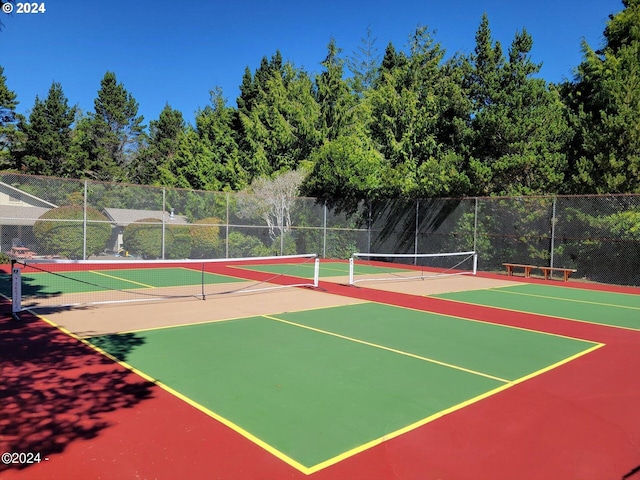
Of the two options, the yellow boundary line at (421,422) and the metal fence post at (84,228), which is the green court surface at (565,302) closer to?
the yellow boundary line at (421,422)

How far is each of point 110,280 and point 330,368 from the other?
437 inches

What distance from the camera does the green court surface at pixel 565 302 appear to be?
11164mm

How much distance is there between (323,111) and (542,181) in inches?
642

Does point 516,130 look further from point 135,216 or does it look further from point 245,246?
point 135,216

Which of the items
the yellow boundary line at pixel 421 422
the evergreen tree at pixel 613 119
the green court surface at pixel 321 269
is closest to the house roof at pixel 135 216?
the green court surface at pixel 321 269

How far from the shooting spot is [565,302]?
43.6 ft

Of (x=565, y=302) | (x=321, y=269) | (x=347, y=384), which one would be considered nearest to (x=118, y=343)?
(x=347, y=384)

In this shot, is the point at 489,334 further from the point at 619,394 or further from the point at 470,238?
the point at 470,238

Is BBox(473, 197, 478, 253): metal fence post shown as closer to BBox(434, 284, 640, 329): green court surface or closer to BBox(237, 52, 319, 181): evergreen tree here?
BBox(434, 284, 640, 329): green court surface

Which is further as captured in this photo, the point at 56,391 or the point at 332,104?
the point at 332,104

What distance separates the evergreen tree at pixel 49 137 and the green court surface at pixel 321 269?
3192 cm

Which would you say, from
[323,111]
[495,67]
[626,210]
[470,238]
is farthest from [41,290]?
[323,111]

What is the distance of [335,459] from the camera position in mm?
3982

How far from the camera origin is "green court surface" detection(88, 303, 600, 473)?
4.60 meters
